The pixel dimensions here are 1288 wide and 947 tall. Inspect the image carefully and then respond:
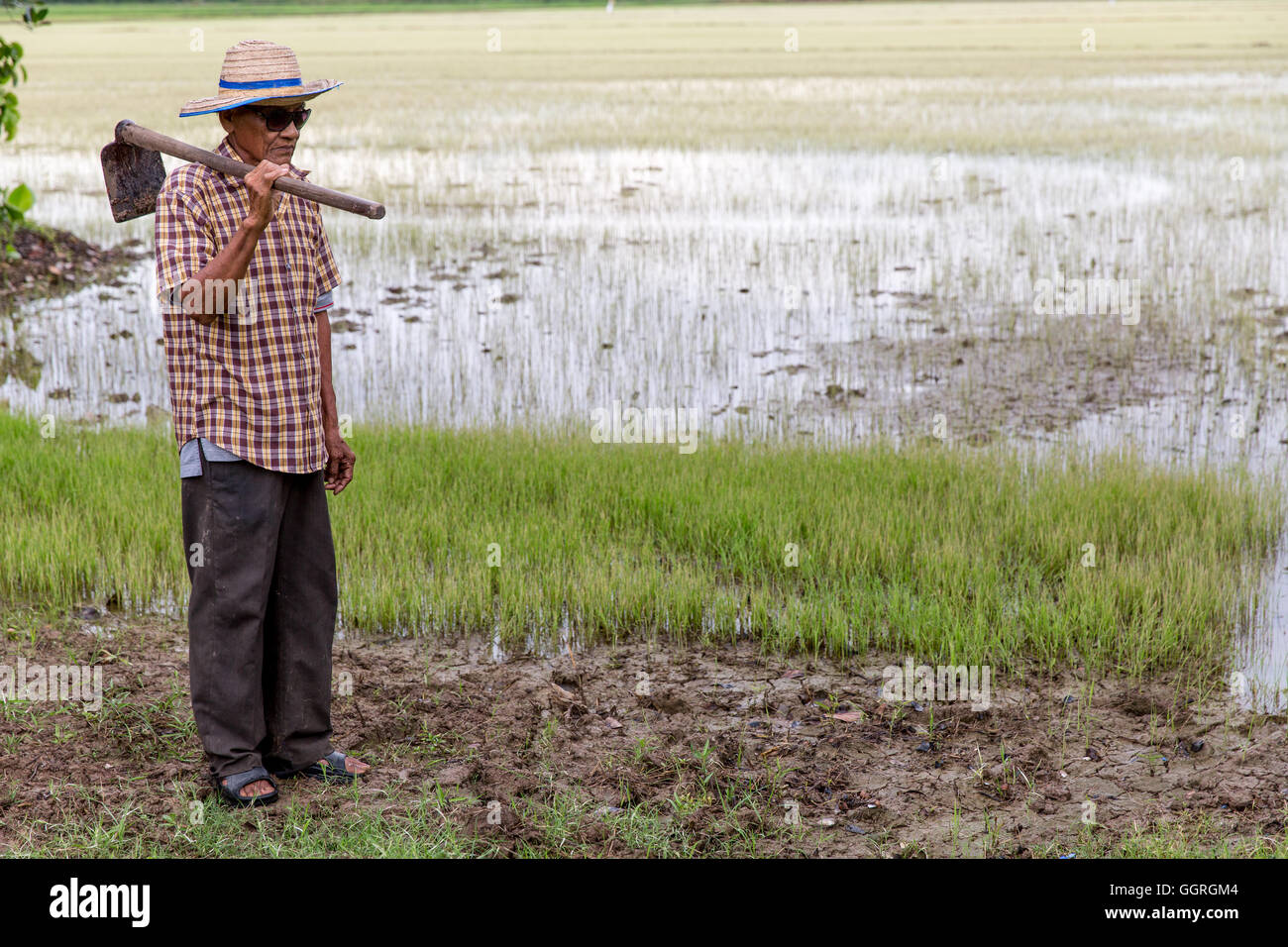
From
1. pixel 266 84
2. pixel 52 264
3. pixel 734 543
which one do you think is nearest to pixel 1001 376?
pixel 734 543

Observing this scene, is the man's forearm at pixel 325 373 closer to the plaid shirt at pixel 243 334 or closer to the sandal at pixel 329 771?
the plaid shirt at pixel 243 334

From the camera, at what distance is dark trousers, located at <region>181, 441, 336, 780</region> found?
138 inches

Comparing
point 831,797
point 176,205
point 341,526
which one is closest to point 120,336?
point 341,526

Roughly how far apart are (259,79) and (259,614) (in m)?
1.44

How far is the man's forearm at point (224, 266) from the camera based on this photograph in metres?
3.25

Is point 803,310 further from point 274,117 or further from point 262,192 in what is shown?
point 262,192

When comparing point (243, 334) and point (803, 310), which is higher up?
point (243, 334)

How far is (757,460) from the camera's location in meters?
7.15

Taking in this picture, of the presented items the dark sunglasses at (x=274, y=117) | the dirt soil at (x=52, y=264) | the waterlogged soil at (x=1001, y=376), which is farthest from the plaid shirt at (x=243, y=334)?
the dirt soil at (x=52, y=264)

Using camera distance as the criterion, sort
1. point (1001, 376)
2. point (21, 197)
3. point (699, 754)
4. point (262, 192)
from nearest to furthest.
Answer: point (262, 192) < point (699, 754) < point (21, 197) < point (1001, 376)

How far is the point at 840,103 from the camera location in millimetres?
25672

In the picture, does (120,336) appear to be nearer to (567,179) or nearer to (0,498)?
(0,498)

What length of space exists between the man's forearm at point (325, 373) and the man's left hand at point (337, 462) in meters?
0.03

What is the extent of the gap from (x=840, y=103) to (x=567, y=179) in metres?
10.1
